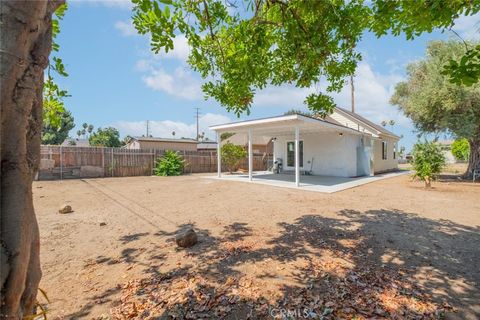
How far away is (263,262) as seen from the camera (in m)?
3.58

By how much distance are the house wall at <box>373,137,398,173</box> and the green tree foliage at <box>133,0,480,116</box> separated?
14794 mm

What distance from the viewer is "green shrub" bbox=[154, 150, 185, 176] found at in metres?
16.8

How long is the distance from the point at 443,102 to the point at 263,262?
14.0m

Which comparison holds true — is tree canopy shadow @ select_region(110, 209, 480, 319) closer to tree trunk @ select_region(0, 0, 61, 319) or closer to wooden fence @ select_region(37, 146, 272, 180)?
tree trunk @ select_region(0, 0, 61, 319)

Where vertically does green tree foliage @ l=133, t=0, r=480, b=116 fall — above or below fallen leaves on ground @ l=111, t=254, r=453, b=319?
above

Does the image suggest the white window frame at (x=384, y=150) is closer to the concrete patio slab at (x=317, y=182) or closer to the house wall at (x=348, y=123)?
the house wall at (x=348, y=123)

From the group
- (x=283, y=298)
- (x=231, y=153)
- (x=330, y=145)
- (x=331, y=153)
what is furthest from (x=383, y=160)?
(x=283, y=298)

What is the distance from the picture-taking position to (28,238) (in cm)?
128

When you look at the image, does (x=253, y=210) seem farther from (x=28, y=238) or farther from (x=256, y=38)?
(x=28, y=238)

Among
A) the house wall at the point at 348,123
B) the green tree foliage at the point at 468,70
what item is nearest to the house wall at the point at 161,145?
the house wall at the point at 348,123

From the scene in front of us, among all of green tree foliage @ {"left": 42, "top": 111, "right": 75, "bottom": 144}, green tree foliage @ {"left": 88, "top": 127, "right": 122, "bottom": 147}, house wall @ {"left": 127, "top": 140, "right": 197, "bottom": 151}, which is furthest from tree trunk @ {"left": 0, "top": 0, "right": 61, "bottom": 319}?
green tree foliage @ {"left": 88, "top": 127, "right": 122, "bottom": 147}

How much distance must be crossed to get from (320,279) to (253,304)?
1010 mm

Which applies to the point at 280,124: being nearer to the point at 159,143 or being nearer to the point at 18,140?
the point at 18,140

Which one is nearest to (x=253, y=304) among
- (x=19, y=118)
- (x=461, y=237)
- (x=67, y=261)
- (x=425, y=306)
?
(x=425, y=306)
